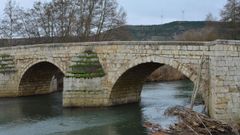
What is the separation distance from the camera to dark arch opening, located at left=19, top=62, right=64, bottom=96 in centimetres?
2627

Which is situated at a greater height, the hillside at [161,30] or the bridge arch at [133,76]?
the hillside at [161,30]

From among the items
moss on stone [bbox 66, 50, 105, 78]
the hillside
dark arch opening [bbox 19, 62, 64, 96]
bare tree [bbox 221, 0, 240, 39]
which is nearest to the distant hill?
the hillside

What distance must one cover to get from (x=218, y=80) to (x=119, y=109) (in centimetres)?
595

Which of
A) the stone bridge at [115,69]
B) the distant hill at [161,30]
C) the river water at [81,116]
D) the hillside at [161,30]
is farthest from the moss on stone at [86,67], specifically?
the hillside at [161,30]

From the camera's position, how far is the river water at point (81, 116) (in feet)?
55.7

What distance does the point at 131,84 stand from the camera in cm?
2219

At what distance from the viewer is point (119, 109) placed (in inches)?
827

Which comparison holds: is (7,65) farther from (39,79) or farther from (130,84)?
(130,84)

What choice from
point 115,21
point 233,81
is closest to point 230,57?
point 233,81

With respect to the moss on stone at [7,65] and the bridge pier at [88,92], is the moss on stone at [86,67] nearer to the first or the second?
the bridge pier at [88,92]

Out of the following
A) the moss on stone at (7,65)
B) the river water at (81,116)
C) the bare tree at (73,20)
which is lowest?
A: the river water at (81,116)

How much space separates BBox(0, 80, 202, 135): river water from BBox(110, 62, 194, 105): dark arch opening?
0.37m

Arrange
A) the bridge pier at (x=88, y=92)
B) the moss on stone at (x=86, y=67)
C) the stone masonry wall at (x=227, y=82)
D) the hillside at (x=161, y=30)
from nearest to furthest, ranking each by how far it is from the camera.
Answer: the stone masonry wall at (x=227, y=82)
the bridge pier at (x=88, y=92)
the moss on stone at (x=86, y=67)
the hillside at (x=161, y=30)

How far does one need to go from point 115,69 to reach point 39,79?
8.00m
